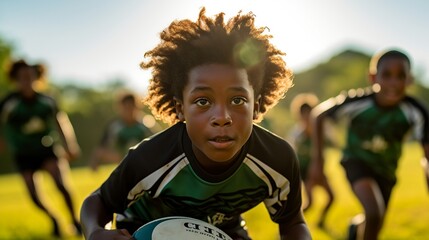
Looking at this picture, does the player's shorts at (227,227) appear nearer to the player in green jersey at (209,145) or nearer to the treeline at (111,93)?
the player in green jersey at (209,145)

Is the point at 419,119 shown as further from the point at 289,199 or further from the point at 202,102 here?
the point at 202,102

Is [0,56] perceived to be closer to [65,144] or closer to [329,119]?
[65,144]

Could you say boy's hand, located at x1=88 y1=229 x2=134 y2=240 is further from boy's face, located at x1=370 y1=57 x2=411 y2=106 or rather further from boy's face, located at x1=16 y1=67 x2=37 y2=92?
boy's face, located at x1=16 y1=67 x2=37 y2=92

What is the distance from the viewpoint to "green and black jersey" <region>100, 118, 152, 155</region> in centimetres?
1078

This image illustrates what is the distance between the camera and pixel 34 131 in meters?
8.55

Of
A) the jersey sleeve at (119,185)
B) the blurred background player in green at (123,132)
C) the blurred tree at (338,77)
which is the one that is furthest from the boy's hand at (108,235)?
the blurred tree at (338,77)

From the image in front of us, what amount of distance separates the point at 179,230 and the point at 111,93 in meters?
64.5

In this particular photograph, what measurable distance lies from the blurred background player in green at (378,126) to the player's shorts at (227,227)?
2.03 meters

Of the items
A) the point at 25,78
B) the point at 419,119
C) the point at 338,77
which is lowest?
the point at 419,119

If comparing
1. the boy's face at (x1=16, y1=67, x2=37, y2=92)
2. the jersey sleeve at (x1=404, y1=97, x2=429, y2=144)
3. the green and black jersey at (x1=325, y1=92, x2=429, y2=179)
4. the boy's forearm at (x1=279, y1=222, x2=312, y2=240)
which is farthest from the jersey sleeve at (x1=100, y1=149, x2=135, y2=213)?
the boy's face at (x1=16, y1=67, x2=37, y2=92)

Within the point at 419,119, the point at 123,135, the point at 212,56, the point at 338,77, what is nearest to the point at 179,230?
the point at 212,56

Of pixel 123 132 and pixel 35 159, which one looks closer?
pixel 35 159

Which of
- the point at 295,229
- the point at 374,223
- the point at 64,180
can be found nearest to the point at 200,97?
the point at 295,229

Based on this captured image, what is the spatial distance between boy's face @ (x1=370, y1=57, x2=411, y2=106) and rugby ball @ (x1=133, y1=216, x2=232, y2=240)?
117 inches
